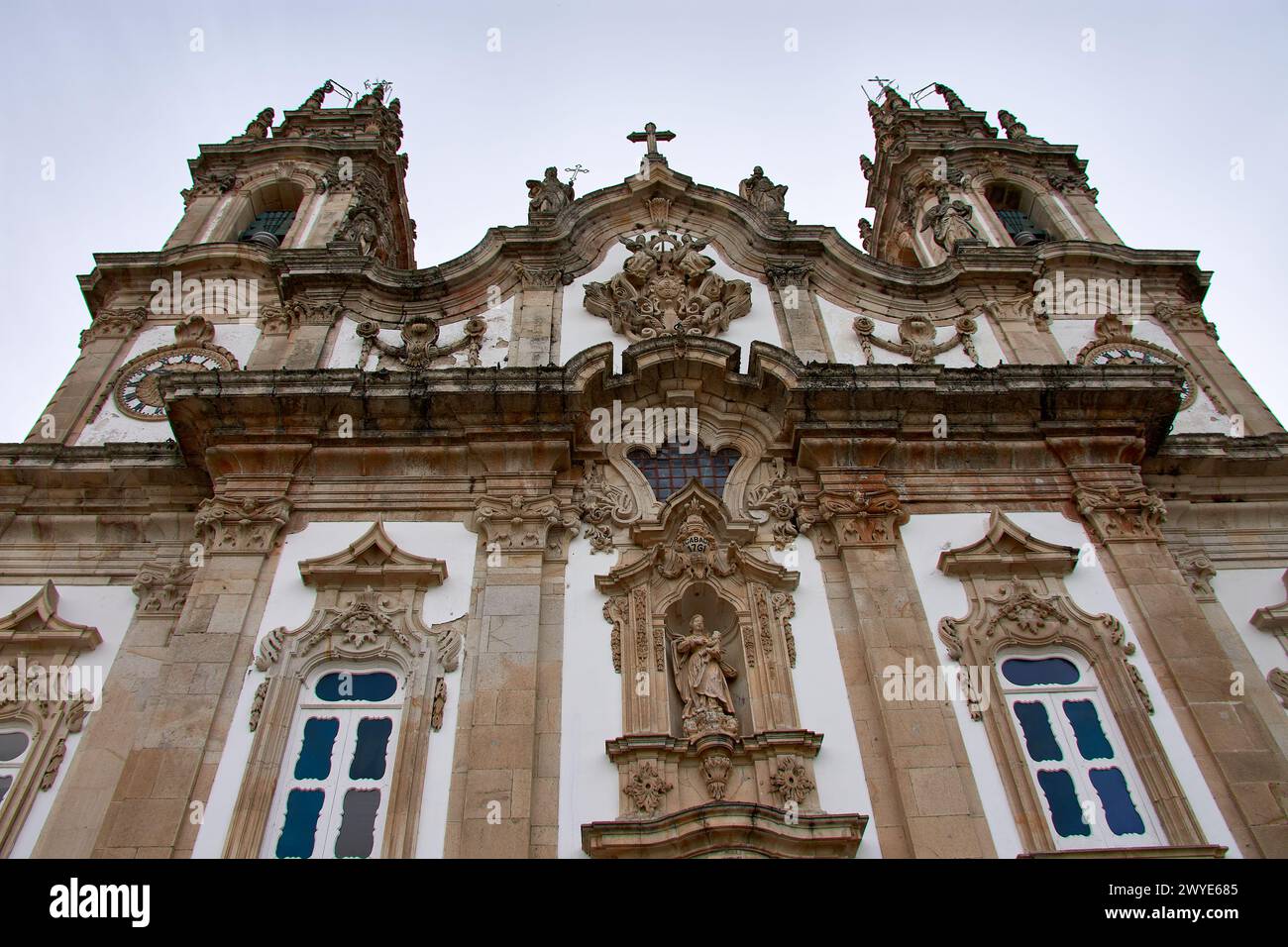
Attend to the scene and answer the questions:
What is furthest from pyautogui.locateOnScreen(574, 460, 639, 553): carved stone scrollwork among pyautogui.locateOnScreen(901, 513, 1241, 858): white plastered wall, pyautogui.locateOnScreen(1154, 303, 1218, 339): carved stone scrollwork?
pyautogui.locateOnScreen(1154, 303, 1218, 339): carved stone scrollwork

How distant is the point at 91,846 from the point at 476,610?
4.37 m

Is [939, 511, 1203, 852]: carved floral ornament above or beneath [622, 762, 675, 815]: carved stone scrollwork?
above

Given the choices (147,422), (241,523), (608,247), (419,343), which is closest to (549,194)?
(608,247)

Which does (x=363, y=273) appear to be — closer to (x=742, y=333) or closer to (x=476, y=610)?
(x=742, y=333)

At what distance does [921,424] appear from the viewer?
43.6 ft

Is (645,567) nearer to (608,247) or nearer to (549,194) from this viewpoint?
(608,247)

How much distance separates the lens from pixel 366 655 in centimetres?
1101

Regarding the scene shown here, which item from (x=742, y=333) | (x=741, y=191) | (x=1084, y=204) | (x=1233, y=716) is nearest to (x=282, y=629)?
(x=742, y=333)

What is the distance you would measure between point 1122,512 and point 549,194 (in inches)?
430

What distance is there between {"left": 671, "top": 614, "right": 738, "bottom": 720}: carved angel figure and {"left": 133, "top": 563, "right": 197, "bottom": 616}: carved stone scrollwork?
5.92 metres

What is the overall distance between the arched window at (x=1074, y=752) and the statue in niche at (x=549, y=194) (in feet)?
35.9

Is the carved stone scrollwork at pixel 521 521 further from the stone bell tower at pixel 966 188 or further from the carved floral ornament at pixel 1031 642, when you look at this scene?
the stone bell tower at pixel 966 188

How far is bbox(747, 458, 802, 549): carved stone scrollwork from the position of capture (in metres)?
12.4

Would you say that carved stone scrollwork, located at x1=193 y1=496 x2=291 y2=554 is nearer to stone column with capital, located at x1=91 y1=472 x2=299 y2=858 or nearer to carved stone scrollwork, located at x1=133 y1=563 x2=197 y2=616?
stone column with capital, located at x1=91 y1=472 x2=299 y2=858
